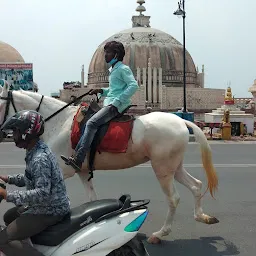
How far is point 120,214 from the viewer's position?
392 cm

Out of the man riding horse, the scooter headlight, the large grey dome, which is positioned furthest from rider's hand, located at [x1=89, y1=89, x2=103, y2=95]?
the large grey dome

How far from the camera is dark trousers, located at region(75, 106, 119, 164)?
5754 mm

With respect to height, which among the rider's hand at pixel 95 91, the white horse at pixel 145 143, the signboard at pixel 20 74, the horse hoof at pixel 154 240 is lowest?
the horse hoof at pixel 154 240

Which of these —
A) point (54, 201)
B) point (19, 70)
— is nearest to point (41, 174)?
point (54, 201)

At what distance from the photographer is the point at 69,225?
3.80 metres

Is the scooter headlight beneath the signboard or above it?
beneath

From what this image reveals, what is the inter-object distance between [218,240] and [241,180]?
444 centimetres

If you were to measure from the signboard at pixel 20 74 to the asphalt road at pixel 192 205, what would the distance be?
33.6m

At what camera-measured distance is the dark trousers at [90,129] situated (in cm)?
575

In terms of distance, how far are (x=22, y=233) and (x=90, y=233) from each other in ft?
1.76

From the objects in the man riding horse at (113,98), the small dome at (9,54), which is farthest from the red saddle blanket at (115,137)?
the small dome at (9,54)

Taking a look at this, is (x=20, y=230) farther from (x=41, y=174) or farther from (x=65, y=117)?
(x=65, y=117)

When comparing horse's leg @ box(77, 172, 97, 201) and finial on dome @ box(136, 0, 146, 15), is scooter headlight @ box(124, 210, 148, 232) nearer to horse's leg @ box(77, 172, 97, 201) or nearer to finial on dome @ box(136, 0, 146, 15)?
horse's leg @ box(77, 172, 97, 201)

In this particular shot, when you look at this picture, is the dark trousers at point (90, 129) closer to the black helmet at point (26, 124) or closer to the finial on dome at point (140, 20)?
the black helmet at point (26, 124)
